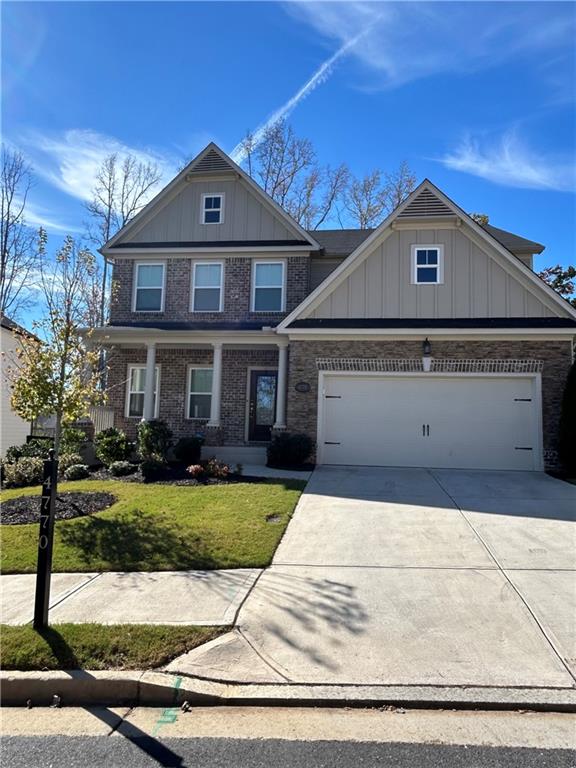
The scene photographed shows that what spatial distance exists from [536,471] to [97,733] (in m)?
11.0

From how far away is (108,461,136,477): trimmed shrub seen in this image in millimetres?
11609

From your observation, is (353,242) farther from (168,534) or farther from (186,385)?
(168,534)

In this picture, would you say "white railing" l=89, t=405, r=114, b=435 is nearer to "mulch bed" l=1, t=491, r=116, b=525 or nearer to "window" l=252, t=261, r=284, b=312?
"mulch bed" l=1, t=491, r=116, b=525

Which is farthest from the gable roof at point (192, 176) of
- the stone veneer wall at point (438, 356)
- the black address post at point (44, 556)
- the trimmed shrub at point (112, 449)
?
the black address post at point (44, 556)

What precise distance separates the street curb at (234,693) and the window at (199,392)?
1146cm

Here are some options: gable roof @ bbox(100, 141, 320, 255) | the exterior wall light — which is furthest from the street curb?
gable roof @ bbox(100, 141, 320, 255)

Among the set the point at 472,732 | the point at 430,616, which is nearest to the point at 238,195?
the point at 430,616

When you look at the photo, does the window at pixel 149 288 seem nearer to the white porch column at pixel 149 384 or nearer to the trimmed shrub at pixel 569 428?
the white porch column at pixel 149 384

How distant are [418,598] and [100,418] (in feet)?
37.7

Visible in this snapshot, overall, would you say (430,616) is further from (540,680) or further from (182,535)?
(182,535)

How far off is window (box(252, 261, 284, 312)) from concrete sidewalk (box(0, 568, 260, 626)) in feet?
34.7

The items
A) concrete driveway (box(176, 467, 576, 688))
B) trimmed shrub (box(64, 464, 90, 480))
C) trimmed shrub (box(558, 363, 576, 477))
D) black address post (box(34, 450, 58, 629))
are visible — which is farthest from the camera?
trimmed shrub (box(64, 464, 90, 480))

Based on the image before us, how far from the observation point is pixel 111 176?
26984 mm

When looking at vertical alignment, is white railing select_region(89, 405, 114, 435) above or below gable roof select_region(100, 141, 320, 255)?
below
